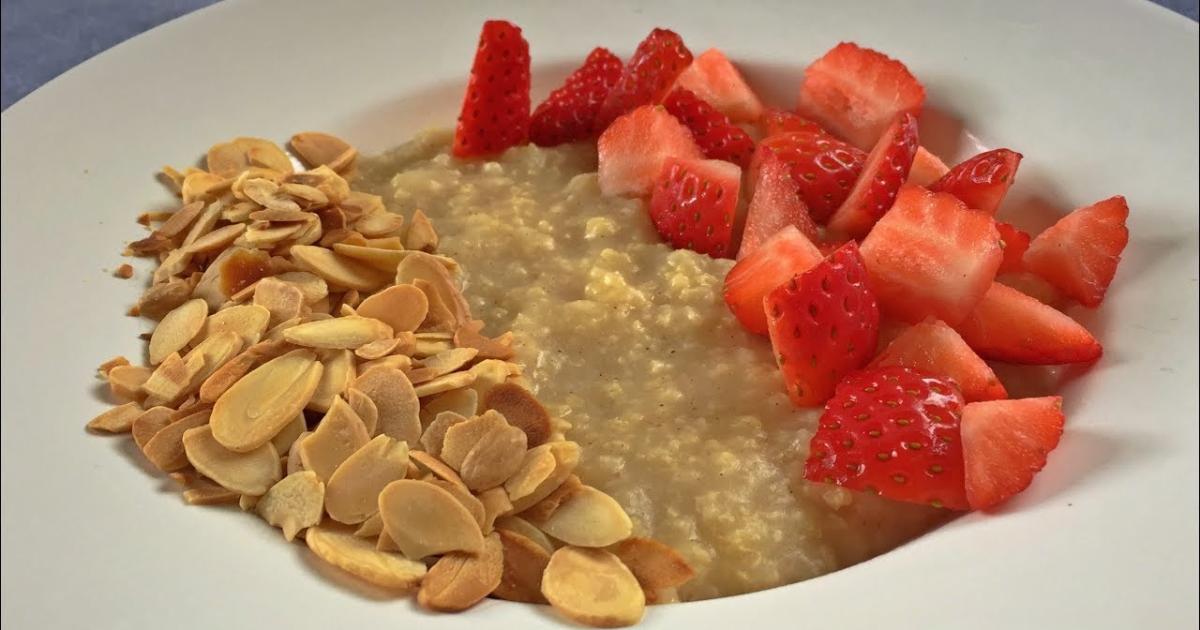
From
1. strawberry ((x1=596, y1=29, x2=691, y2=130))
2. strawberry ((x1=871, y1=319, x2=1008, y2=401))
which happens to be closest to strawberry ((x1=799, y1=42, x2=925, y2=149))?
strawberry ((x1=596, y1=29, x2=691, y2=130))

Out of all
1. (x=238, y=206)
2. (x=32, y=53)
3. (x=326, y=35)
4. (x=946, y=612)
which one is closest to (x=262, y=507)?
(x=238, y=206)

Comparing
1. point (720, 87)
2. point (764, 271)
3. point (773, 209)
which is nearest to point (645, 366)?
point (764, 271)

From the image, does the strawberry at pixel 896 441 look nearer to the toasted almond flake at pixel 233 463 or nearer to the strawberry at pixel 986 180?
the strawberry at pixel 986 180

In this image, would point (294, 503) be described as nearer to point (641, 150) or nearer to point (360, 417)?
point (360, 417)

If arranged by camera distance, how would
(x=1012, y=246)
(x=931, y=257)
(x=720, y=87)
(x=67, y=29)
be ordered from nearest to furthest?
1. (x=931, y=257)
2. (x=1012, y=246)
3. (x=720, y=87)
4. (x=67, y=29)

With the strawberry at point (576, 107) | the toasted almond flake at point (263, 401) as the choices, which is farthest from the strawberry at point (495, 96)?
the toasted almond flake at point (263, 401)

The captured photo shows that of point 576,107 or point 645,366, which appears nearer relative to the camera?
point 645,366

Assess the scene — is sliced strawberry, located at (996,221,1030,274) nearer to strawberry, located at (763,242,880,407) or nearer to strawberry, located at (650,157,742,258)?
strawberry, located at (763,242,880,407)

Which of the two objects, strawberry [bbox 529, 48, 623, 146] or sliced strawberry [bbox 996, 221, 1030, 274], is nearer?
sliced strawberry [bbox 996, 221, 1030, 274]
